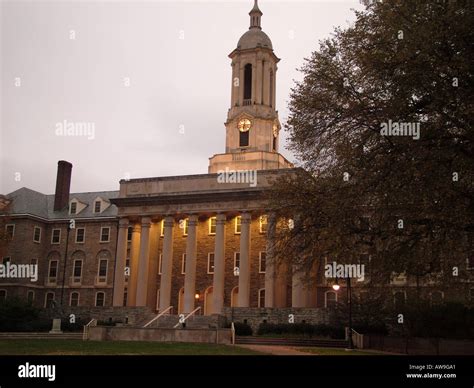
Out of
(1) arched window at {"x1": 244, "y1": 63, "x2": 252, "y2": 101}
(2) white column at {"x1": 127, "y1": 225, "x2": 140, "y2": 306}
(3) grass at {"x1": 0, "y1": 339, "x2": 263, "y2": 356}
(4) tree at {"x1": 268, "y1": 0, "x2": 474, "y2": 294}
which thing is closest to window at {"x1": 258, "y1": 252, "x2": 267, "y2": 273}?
(2) white column at {"x1": 127, "y1": 225, "x2": 140, "y2": 306}

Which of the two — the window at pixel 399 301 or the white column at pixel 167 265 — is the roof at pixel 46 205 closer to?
the white column at pixel 167 265

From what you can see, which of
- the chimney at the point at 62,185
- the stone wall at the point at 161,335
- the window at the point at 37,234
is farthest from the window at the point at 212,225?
the chimney at the point at 62,185

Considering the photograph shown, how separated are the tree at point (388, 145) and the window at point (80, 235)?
43375mm

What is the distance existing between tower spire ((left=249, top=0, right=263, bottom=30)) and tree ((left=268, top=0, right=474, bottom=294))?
136 ft

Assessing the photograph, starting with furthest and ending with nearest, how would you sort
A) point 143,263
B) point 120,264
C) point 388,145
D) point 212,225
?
point 212,225
point 120,264
point 143,263
point 388,145

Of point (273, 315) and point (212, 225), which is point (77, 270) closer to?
point (212, 225)

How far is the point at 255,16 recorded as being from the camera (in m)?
67.0

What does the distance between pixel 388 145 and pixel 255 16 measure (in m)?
46.5

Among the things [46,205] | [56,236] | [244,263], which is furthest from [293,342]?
[46,205]

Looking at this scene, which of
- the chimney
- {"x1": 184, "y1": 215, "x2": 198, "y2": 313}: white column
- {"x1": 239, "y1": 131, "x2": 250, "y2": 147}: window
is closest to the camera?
{"x1": 184, "y1": 215, "x2": 198, "y2": 313}: white column

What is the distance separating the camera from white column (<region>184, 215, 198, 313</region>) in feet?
181

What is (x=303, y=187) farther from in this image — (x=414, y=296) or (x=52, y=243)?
(x=52, y=243)

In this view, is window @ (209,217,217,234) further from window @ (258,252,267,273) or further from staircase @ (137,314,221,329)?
staircase @ (137,314,221,329)
